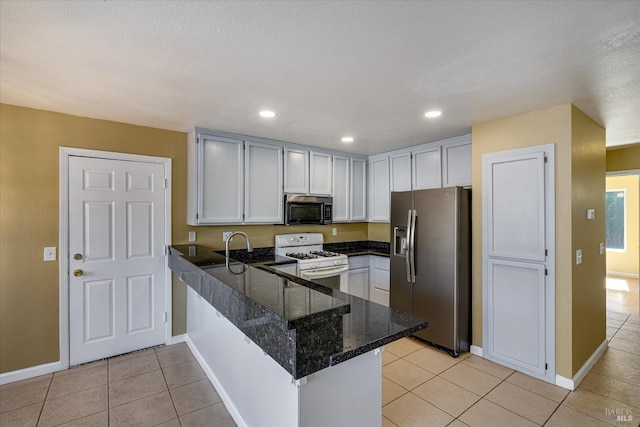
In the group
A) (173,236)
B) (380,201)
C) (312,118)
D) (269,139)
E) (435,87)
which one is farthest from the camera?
(380,201)

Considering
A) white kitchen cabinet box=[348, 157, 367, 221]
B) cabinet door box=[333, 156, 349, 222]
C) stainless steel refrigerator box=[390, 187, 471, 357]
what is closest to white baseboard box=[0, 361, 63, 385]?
cabinet door box=[333, 156, 349, 222]

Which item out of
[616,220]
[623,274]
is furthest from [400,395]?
[616,220]

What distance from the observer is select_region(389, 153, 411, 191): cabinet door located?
4.16 metres

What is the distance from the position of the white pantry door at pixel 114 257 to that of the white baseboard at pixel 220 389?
561 mm

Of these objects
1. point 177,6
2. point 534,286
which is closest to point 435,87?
point 177,6

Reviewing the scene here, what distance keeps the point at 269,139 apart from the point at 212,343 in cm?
235

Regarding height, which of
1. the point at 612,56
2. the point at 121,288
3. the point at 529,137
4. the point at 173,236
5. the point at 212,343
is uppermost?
the point at 612,56

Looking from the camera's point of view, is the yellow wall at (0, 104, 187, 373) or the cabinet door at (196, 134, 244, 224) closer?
the yellow wall at (0, 104, 187, 373)

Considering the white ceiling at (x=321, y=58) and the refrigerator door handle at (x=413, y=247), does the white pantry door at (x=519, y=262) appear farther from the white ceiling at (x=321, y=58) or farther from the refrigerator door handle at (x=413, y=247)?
the refrigerator door handle at (x=413, y=247)

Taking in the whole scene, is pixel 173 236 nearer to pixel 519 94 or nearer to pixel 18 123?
pixel 18 123

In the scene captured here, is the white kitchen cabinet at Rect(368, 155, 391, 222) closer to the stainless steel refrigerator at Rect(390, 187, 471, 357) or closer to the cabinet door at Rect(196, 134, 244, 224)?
the stainless steel refrigerator at Rect(390, 187, 471, 357)

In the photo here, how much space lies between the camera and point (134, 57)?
179 centimetres

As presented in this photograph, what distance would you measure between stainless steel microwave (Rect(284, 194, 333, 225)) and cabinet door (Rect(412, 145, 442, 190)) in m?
1.21

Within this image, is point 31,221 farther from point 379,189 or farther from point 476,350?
point 476,350
